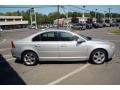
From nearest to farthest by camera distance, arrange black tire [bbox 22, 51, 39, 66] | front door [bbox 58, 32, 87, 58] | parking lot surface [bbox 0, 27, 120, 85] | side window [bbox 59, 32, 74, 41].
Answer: parking lot surface [bbox 0, 27, 120, 85] → front door [bbox 58, 32, 87, 58] → side window [bbox 59, 32, 74, 41] → black tire [bbox 22, 51, 39, 66]

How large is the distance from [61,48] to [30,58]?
1.35 meters

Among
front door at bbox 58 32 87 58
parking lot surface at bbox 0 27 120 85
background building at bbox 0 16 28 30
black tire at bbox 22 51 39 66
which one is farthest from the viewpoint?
background building at bbox 0 16 28 30

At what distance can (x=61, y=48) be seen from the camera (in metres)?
10.5

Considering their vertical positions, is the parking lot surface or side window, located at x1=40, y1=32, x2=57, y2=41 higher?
side window, located at x1=40, y1=32, x2=57, y2=41

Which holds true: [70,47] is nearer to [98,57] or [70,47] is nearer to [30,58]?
[98,57]

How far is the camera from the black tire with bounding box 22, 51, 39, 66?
10.7 metres

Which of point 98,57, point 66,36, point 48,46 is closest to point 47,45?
point 48,46

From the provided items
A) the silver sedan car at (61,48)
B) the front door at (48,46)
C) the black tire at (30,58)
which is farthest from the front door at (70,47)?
the black tire at (30,58)

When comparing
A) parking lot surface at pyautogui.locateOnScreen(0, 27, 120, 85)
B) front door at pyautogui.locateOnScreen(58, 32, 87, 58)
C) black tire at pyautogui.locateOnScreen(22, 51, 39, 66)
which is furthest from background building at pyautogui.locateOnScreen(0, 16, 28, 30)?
front door at pyautogui.locateOnScreen(58, 32, 87, 58)

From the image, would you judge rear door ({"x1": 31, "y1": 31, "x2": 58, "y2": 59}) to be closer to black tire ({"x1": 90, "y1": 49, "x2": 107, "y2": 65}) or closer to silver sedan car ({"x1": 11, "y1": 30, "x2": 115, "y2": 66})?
silver sedan car ({"x1": 11, "y1": 30, "x2": 115, "y2": 66})

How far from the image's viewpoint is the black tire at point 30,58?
10680mm

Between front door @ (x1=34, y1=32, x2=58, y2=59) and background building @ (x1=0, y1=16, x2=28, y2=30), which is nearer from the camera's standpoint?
front door @ (x1=34, y1=32, x2=58, y2=59)
